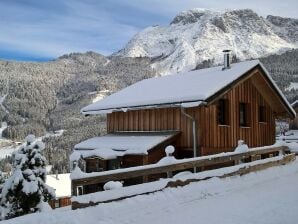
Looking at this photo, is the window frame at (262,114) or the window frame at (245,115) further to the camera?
the window frame at (262,114)

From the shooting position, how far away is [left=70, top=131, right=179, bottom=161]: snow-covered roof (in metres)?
18.5

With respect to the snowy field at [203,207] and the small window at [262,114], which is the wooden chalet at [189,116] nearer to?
the small window at [262,114]

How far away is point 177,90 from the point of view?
20.4 meters

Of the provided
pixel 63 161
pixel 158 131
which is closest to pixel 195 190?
pixel 158 131

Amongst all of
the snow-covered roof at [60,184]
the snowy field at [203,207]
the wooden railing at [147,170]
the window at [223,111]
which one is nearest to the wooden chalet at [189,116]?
the window at [223,111]

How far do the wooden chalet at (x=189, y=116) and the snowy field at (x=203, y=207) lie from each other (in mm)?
5297

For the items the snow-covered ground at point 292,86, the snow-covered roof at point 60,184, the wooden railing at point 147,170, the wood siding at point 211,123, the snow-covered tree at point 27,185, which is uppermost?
the snow-covered ground at point 292,86

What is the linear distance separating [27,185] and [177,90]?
315 inches

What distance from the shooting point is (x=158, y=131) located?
20.7 meters

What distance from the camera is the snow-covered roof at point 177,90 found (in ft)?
60.4

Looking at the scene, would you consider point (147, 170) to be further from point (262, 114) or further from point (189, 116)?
point (262, 114)

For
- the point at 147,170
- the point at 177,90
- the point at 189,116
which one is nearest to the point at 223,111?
the point at 177,90

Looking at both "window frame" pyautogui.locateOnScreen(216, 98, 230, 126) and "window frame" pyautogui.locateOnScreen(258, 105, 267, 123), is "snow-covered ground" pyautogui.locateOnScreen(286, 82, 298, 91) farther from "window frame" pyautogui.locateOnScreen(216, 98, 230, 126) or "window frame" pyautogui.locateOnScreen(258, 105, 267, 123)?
"window frame" pyautogui.locateOnScreen(216, 98, 230, 126)

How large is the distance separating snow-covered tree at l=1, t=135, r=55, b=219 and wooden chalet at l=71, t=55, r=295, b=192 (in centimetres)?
169
